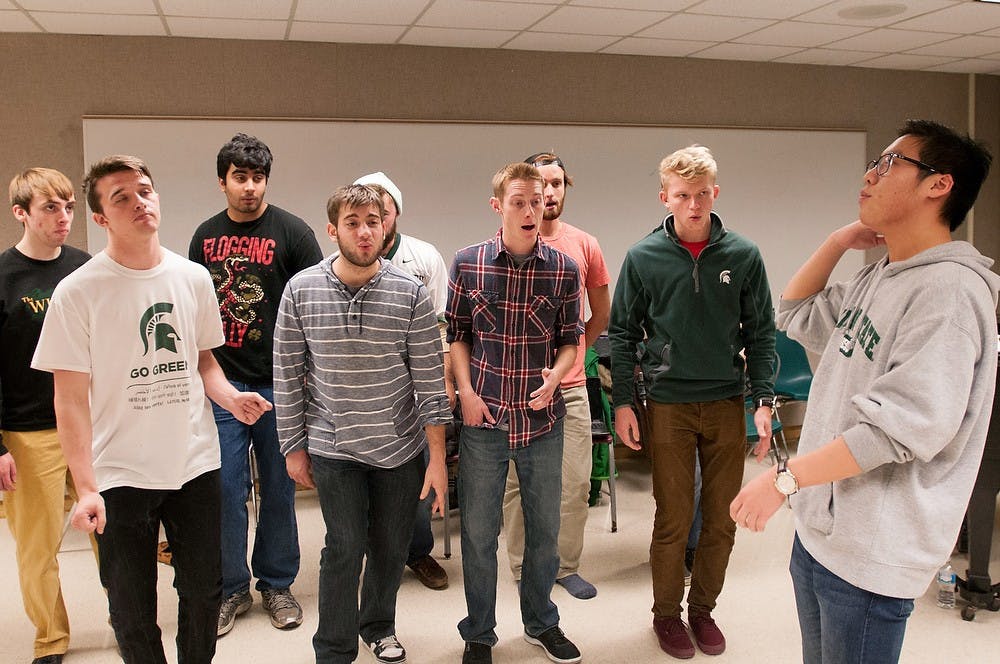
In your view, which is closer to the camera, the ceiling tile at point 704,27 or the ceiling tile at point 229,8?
the ceiling tile at point 229,8

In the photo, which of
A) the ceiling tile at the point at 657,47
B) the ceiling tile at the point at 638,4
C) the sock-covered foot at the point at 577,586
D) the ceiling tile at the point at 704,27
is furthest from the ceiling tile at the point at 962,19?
the sock-covered foot at the point at 577,586

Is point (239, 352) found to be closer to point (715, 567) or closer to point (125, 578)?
point (125, 578)

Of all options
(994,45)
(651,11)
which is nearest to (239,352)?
(651,11)

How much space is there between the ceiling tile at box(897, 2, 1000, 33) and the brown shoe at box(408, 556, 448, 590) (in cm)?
395

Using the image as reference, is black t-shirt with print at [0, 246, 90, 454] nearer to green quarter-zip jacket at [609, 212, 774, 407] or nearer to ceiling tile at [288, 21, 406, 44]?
green quarter-zip jacket at [609, 212, 774, 407]

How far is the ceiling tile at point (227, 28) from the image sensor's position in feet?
13.8

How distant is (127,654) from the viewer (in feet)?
6.79

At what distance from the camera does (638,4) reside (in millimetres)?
4156

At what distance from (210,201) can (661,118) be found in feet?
9.70

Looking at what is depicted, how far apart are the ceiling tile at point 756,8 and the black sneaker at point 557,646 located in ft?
10.4

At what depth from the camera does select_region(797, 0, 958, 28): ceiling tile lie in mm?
4234

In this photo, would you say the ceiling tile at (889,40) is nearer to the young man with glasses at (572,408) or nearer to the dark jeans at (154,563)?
the young man with glasses at (572,408)

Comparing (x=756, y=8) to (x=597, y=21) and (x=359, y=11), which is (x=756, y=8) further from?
(x=359, y=11)

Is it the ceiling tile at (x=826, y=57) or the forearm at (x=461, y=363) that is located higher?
the ceiling tile at (x=826, y=57)
